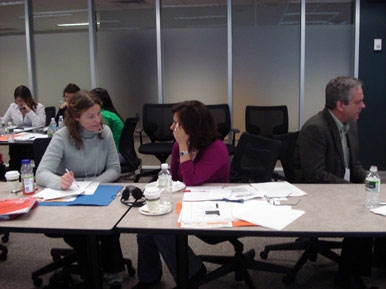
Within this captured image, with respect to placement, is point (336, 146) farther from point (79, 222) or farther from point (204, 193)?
point (79, 222)

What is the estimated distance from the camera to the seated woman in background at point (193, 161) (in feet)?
7.42

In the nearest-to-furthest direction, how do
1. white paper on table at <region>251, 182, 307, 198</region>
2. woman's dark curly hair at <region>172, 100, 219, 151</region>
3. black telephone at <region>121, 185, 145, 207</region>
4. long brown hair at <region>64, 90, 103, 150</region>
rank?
black telephone at <region>121, 185, 145, 207</region> → white paper on table at <region>251, 182, 307, 198</region> → woman's dark curly hair at <region>172, 100, 219, 151</region> → long brown hair at <region>64, 90, 103, 150</region>

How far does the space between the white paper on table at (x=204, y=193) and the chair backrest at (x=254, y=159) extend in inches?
16.1

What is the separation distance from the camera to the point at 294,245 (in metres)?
2.73

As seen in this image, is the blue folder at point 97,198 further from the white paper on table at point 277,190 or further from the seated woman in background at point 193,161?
the white paper on table at point 277,190

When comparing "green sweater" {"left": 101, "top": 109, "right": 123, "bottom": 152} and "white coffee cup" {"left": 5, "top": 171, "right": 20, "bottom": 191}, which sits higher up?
"green sweater" {"left": 101, "top": 109, "right": 123, "bottom": 152}

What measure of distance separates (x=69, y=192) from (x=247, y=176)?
3.77 ft

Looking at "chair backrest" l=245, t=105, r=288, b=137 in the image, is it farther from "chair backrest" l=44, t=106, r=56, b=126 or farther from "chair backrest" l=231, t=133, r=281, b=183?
"chair backrest" l=44, t=106, r=56, b=126

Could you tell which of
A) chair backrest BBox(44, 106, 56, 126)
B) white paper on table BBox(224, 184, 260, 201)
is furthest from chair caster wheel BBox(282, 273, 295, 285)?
chair backrest BBox(44, 106, 56, 126)

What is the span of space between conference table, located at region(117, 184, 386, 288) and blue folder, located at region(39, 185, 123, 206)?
223 mm

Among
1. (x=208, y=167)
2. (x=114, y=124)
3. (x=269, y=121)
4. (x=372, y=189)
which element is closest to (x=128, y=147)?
(x=114, y=124)

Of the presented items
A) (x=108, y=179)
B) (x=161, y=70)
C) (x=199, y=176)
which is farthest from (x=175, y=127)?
(x=161, y=70)

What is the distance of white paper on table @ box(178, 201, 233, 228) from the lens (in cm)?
167

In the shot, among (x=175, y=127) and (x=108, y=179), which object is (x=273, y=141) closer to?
(x=175, y=127)
